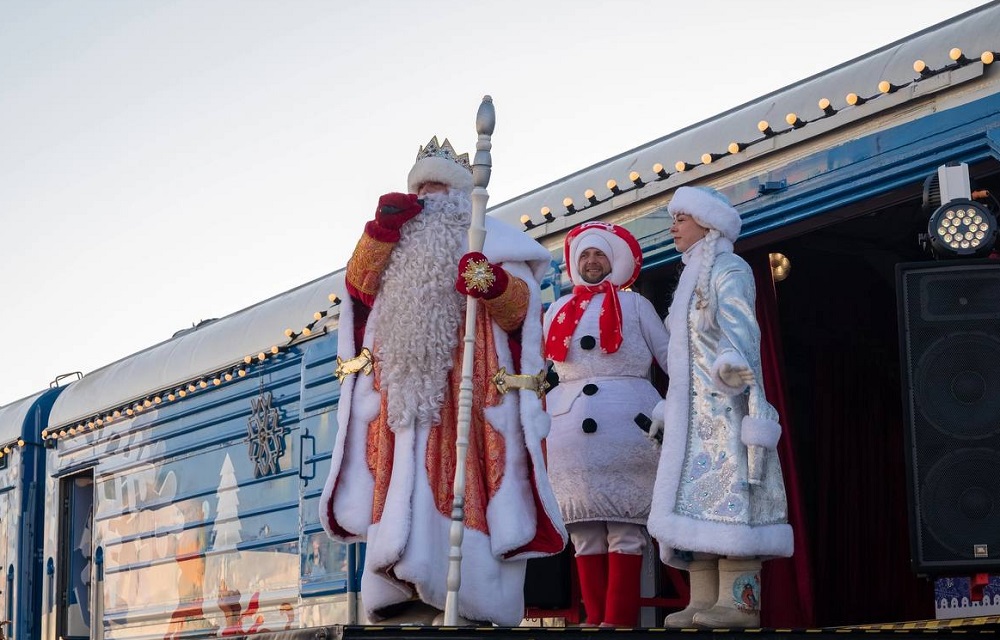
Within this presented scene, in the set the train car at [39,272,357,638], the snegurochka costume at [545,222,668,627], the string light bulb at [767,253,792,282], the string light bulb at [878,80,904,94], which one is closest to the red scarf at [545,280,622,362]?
the snegurochka costume at [545,222,668,627]

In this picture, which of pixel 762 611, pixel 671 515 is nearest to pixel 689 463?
pixel 671 515

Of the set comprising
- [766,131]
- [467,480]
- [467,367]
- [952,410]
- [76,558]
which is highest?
[766,131]

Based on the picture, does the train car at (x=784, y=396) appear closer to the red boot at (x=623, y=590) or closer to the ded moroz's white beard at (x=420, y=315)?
the red boot at (x=623, y=590)

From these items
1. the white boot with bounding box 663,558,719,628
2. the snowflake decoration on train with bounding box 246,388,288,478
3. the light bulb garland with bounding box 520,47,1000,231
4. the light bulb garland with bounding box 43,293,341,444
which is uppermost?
the light bulb garland with bounding box 520,47,1000,231

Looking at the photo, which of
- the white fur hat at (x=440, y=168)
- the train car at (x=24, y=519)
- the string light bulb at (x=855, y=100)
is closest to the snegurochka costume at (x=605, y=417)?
the white fur hat at (x=440, y=168)

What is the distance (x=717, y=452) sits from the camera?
16.3 ft

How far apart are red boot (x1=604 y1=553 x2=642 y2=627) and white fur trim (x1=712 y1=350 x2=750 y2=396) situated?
0.82 metres

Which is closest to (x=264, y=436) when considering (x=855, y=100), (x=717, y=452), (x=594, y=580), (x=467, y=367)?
(x=594, y=580)

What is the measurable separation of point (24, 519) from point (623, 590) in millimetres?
6716

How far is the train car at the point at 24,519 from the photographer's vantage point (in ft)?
34.7

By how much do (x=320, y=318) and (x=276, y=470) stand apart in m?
0.99

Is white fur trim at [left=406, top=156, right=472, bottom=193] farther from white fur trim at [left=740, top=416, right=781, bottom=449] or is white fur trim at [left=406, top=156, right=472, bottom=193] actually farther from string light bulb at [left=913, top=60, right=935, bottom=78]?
string light bulb at [left=913, top=60, right=935, bottom=78]

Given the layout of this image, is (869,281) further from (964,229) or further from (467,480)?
(467,480)

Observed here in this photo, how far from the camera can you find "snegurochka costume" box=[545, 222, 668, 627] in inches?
216
